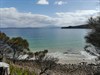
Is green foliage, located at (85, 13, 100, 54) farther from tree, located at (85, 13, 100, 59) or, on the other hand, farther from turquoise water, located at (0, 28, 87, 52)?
turquoise water, located at (0, 28, 87, 52)

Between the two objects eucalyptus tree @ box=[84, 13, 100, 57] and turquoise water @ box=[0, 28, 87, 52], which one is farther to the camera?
turquoise water @ box=[0, 28, 87, 52]

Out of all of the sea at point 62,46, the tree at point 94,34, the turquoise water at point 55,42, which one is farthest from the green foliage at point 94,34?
the turquoise water at point 55,42

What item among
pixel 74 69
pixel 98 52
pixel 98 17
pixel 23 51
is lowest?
pixel 74 69

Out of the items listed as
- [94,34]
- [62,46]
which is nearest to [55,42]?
[62,46]

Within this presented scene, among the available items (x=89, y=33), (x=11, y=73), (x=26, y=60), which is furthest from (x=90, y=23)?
(x=26, y=60)

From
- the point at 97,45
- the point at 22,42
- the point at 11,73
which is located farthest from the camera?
the point at 22,42

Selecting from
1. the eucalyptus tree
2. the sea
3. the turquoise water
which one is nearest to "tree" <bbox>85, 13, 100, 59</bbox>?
the eucalyptus tree

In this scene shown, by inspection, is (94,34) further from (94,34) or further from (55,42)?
(55,42)

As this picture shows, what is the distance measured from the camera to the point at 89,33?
873cm

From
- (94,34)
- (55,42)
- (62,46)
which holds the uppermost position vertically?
(94,34)

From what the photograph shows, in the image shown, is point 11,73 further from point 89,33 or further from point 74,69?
point 74,69

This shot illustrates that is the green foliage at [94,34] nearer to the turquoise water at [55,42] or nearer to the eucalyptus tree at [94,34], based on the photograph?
the eucalyptus tree at [94,34]

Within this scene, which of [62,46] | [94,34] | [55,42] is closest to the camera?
[94,34]

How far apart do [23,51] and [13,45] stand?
1160 mm
